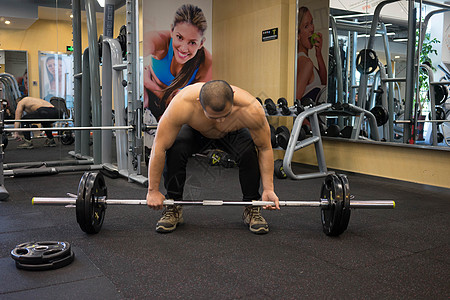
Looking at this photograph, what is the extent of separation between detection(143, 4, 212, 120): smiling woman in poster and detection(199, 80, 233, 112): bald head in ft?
10.8

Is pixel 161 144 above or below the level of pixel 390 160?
above

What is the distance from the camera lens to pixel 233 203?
192cm

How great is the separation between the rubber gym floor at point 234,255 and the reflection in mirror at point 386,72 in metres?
0.85

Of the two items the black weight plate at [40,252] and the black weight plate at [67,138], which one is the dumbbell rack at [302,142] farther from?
the black weight plate at [67,138]

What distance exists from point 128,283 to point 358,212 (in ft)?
5.19

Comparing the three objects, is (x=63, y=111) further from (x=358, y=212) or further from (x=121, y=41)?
(x=358, y=212)

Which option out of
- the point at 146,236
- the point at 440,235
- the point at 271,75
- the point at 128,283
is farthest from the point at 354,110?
the point at 128,283

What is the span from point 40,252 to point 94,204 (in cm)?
41

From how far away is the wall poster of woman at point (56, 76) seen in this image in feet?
12.4

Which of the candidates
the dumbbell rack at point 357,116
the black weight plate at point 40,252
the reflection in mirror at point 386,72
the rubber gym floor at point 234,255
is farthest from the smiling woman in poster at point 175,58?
the black weight plate at point 40,252

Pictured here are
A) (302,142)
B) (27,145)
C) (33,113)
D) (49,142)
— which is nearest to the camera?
(302,142)

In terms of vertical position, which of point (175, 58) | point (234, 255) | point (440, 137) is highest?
point (175, 58)

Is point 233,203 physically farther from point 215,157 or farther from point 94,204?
point 215,157

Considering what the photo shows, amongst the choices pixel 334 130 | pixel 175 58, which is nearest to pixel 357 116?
pixel 334 130
